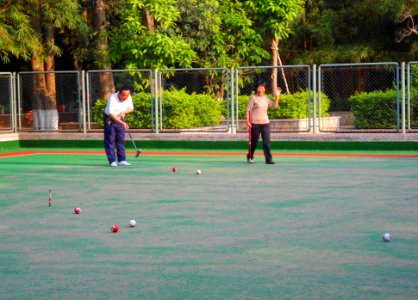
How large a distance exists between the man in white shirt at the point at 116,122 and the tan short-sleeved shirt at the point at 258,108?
2450 millimetres

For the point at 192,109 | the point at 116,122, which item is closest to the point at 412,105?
the point at 192,109

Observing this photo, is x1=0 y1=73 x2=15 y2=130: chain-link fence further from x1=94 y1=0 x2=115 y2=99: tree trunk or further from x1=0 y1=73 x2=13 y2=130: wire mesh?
x1=94 y1=0 x2=115 y2=99: tree trunk

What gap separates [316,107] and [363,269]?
55.1ft

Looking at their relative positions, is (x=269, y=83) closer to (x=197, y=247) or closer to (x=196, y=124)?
(x=196, y=124)

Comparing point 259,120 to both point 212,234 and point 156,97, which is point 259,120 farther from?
point 212,234

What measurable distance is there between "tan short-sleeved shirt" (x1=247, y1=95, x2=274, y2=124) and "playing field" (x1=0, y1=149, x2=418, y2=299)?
5.95 ft

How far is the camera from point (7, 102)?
2688cm

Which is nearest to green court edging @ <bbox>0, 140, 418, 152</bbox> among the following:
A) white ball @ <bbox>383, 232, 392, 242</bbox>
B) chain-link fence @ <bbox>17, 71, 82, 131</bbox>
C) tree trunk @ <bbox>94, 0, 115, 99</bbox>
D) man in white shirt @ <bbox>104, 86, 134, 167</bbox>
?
chain-link fence @ <bbox>17, 71, 82, 131</bbox>

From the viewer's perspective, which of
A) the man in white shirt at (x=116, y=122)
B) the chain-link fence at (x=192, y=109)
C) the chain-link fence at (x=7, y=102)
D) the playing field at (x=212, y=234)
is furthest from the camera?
the chain-link fence at (x=7, y=102)

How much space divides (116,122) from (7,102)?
9423 mm

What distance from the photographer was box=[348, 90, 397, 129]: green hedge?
2384 cm

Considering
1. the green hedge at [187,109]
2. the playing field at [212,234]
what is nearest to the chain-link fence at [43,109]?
the green hedge at [187,109]

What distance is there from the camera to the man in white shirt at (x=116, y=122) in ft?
59.8

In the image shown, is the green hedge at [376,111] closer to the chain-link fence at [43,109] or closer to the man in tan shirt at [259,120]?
the man in tan shirt at [259,120]
